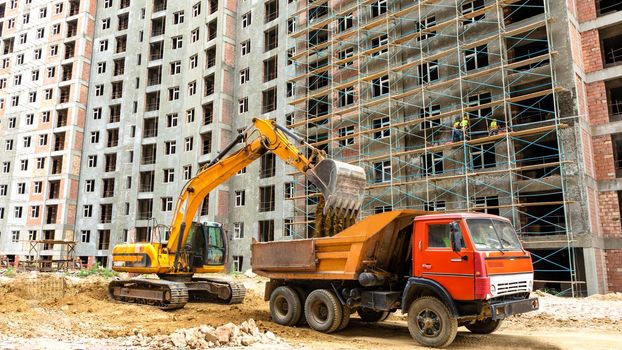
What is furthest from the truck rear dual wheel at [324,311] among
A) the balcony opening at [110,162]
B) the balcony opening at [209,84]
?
the balcony opening at [110,162]

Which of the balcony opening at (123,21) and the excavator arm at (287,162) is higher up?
the balcony opening at (123,21)

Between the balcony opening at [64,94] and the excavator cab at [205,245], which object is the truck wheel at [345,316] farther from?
the balcony opening at [64,94]

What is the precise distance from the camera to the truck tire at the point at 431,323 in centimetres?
906

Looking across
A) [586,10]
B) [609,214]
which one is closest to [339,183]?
[609,214]

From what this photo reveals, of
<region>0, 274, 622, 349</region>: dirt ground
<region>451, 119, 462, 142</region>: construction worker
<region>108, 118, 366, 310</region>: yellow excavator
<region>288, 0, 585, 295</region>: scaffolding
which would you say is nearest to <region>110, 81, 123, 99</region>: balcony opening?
<region>288, 0, 585, 295</region>: scaffolding

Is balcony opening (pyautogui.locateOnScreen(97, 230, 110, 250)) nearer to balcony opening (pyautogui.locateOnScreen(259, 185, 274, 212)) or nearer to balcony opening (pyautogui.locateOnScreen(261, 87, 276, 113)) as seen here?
balcony opening (pyautogui.locateOnScreen(259, 185, 274, 212))

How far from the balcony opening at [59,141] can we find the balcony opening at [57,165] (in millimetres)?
1016

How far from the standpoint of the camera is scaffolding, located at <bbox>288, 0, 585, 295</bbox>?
22.6 metres

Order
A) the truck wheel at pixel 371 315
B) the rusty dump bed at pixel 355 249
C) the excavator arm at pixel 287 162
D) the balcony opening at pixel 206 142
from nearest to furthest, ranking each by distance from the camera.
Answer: the rusty dump bed at pixel 355 249 → the excavator arm at pixel 287 162 → the truck wheel at pixel 371 315 → the balcony opening at pixel 206 142

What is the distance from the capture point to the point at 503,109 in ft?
79.3

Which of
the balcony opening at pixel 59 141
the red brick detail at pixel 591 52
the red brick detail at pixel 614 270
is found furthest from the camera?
the balcony opening at pixel 59 141

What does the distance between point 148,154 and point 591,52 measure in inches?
1438

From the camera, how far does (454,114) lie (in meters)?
25.1

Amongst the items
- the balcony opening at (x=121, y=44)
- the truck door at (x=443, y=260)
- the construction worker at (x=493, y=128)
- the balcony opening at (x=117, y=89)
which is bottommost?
the truck door at (x=443, y=260)
